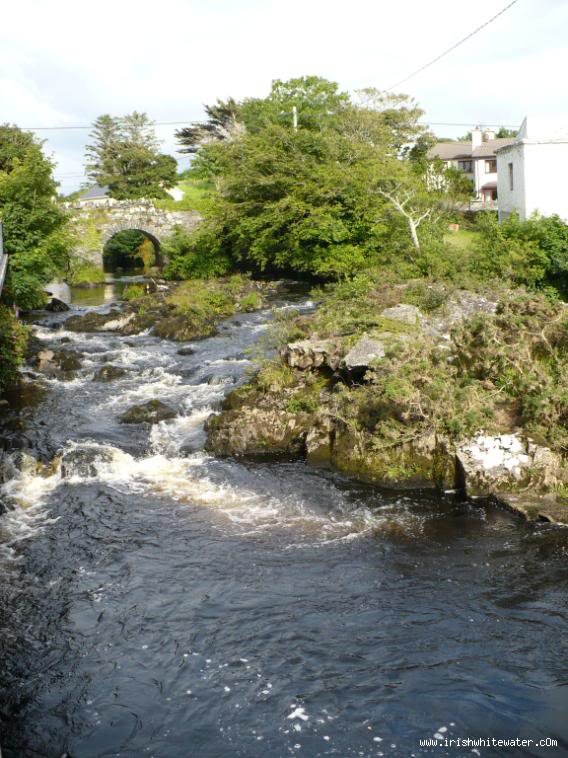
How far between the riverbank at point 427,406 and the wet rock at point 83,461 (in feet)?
8.24

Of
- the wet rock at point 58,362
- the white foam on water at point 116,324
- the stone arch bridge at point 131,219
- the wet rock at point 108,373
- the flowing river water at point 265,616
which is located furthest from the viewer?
the stone arch bridge at point 131,219

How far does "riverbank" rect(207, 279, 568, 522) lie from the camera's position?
14016 millimetres

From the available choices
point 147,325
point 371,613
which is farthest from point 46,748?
point 147,325

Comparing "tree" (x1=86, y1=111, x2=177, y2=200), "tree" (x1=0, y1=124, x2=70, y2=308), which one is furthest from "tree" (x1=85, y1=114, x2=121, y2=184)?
"tree" (x1=0, y1=124, x2=70, y2=308)

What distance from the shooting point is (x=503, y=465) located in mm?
13977

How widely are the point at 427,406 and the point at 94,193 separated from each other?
166 feet

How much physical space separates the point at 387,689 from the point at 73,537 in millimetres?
6797

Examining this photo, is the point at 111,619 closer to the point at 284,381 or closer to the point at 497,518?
the point at 497,518

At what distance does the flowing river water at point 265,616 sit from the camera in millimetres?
8117

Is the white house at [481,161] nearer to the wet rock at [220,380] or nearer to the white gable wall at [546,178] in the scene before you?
the white gable wall at [546,178]

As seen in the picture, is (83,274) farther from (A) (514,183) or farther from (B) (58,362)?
(A) (514,183)

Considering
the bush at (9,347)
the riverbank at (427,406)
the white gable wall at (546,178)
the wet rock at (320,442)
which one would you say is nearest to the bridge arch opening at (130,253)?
the white gable wall at (546,178)

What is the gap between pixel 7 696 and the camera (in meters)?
8.77

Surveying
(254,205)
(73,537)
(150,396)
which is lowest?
(73,537)
